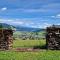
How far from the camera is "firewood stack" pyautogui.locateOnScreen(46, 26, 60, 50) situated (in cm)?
3266

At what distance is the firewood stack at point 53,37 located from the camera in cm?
3266

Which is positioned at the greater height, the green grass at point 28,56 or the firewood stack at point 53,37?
the firewood stack at point 53,37

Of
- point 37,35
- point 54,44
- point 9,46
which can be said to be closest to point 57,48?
point 54,44

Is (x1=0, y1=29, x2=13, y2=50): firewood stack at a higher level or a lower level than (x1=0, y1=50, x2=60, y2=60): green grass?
higher

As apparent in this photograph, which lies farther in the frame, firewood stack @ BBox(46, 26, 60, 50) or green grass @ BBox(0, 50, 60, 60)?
firewood stack @ BBox(46, 26, 60, 50)

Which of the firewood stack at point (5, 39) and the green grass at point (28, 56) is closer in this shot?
the green grass at point (28, 56)

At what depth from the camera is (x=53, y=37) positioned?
33000mm

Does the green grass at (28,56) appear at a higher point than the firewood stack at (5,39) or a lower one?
lower

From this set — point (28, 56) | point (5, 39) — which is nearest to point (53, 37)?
point (5, 39)

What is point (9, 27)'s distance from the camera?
3394 centimetres

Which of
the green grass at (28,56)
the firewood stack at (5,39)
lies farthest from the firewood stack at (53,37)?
the green grass at (28,56)

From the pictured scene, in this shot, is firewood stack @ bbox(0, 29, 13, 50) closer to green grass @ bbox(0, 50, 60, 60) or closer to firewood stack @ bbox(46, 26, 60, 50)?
firewood stack @ bbox(46, 26, 60, 50)

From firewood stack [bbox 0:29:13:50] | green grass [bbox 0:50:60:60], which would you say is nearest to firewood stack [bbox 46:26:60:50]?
firewood stack [bbox 0:29:13:50]

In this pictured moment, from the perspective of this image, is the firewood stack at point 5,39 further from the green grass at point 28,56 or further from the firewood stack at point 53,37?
the green grass at point 28,56
